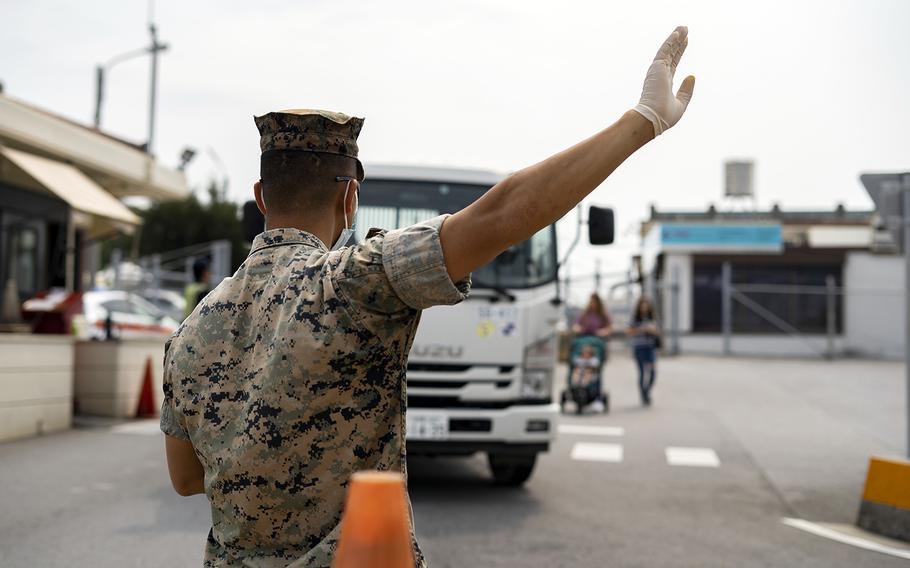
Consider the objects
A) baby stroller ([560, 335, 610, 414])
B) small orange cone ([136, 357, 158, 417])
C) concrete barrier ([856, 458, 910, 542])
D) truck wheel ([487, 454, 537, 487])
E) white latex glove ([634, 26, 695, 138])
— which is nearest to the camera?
white latex glove ([634, 26, 695, 138])

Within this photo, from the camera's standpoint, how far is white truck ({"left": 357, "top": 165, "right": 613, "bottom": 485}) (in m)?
7.96

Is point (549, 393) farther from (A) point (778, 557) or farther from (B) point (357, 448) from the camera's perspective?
(B) point (357, 448)

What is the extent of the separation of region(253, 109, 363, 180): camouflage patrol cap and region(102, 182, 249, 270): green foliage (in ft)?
164

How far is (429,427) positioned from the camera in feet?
25.9

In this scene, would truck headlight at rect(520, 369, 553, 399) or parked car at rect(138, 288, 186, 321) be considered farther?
parked car at rect(138, 288, 186, 321)

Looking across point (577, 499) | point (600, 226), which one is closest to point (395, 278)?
point (600, 226)

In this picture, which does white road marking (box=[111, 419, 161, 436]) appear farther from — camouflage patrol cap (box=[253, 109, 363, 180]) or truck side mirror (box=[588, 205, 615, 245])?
camouflage patrol cap (box=[253, 109, 363, 180])

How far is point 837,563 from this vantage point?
6.30m

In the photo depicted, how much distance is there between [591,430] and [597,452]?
2.23 m

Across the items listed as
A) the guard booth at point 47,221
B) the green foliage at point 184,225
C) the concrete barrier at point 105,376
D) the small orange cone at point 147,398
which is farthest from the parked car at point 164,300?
the green foliage at point 184,225

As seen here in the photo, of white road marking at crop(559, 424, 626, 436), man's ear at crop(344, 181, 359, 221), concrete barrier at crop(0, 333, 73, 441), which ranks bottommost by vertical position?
white road marking at crop(559, 424, 626, 436)

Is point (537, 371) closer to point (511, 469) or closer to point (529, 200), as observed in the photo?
point (511, 469)

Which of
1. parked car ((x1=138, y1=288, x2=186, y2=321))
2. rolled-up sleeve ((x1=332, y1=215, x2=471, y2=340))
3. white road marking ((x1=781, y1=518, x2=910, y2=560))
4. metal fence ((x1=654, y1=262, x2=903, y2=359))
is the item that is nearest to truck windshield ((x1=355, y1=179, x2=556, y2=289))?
white road marking ((x1=781, y1=518, x2=910, y2=560))

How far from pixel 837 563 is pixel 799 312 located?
26.0 metres
